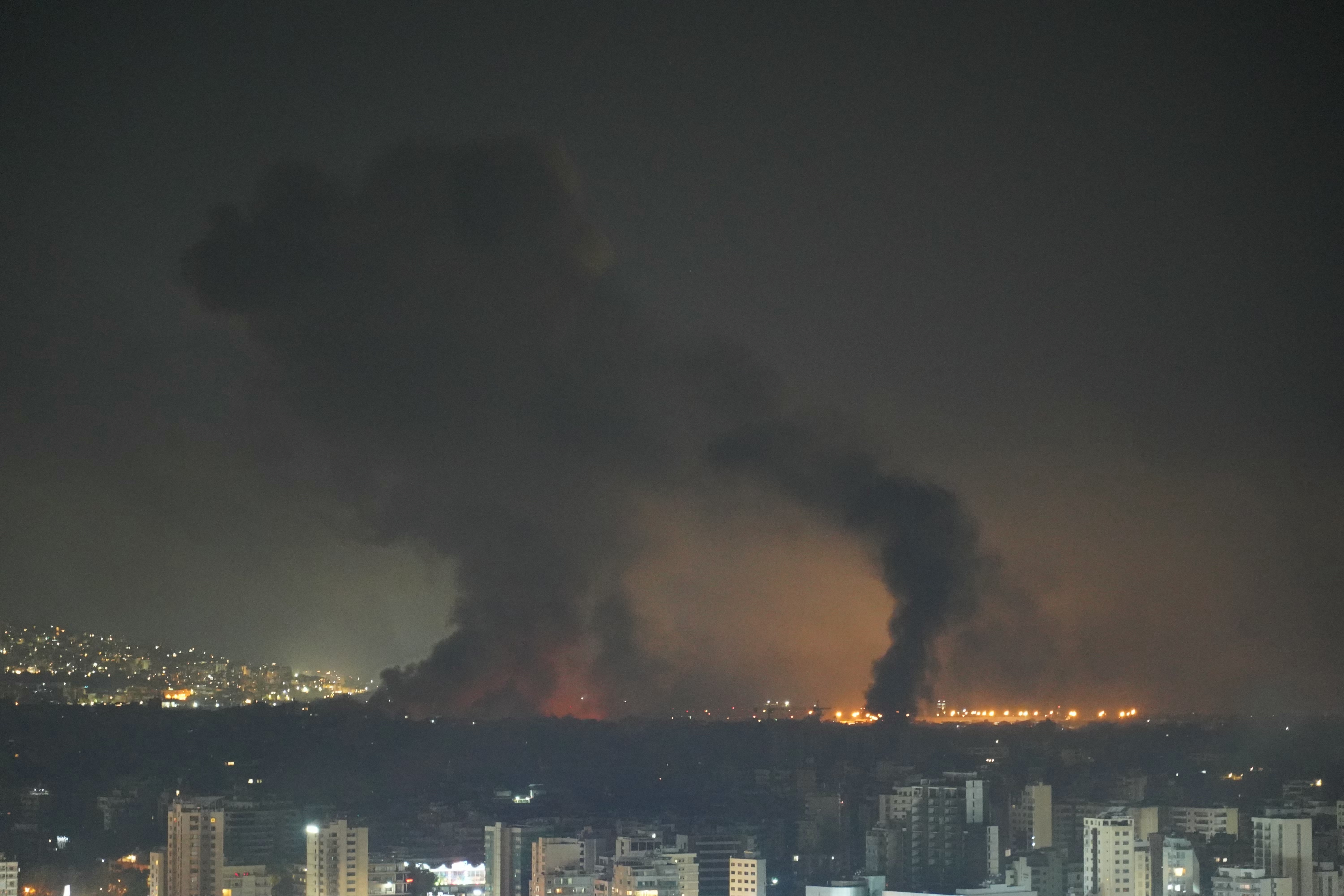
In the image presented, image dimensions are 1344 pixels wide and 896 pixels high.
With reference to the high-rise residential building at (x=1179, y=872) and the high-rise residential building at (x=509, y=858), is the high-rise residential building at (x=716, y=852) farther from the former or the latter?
the high-rise residential building at (x=1179, y=872)

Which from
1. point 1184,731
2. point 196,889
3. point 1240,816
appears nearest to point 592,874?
point 196,889

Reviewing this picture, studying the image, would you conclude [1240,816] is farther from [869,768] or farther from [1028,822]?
[869,768]

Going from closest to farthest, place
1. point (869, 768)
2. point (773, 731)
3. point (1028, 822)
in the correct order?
point (1028, 822) → point (869, 768) → point (773, 731)

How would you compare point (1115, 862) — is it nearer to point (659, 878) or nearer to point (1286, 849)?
point (1286, 849)

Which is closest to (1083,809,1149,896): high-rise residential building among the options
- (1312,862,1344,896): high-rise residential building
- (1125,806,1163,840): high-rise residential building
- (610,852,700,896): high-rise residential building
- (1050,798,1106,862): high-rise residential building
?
(1125,806,1163,840): high-rise residential building

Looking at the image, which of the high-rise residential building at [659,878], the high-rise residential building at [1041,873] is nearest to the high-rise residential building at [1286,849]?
the high-rise residential building at [1041,873]

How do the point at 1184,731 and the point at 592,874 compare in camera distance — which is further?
the point at 1184,731
